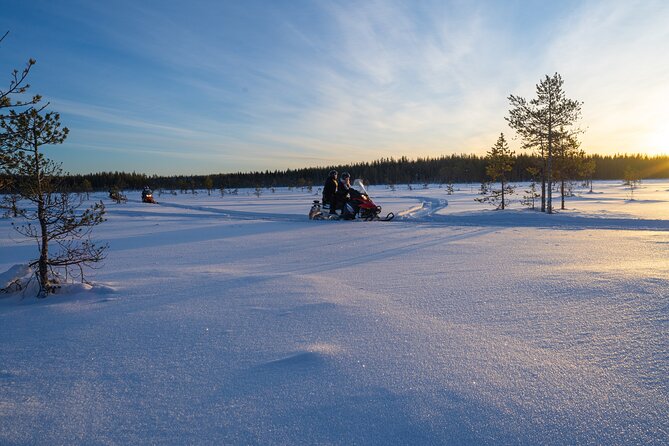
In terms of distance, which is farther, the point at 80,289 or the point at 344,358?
the point at 80,289

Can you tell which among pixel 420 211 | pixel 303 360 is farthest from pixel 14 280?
pixel 420 211

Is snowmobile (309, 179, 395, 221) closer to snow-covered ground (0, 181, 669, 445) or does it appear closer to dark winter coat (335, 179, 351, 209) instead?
dark winter coat (335, 179, 351, 209)

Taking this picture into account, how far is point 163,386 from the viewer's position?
2.22 meters

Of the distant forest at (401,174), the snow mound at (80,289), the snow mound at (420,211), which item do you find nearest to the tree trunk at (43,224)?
the snow mound at (80,289)

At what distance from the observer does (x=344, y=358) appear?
2.51 meters

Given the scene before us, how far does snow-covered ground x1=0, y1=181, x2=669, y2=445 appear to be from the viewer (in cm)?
184

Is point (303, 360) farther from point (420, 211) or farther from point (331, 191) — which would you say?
point (420, 211)

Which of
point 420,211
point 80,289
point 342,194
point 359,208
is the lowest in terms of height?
point 80,289

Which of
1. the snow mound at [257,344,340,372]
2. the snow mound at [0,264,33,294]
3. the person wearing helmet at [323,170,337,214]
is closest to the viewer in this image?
the snow mound at [257,344,340,372]

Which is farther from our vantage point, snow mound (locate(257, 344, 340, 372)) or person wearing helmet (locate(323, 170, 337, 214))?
person wearing helmet (locate(323, 170, 337, 214))

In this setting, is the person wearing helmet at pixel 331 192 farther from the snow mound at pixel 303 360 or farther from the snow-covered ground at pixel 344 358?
the snow mound at pixel 303 360

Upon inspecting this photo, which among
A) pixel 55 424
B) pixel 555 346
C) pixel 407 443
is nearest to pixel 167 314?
pixel 55 424

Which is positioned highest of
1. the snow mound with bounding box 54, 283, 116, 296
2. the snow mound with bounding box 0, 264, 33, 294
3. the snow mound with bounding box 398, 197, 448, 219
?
the snow mound with bounding box 398, 197, 448, 219

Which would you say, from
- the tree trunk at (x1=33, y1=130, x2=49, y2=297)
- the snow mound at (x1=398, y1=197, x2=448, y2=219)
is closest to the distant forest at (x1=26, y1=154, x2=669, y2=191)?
the snow mound at (x1=398, y1=197, x2=448, y2=219)
